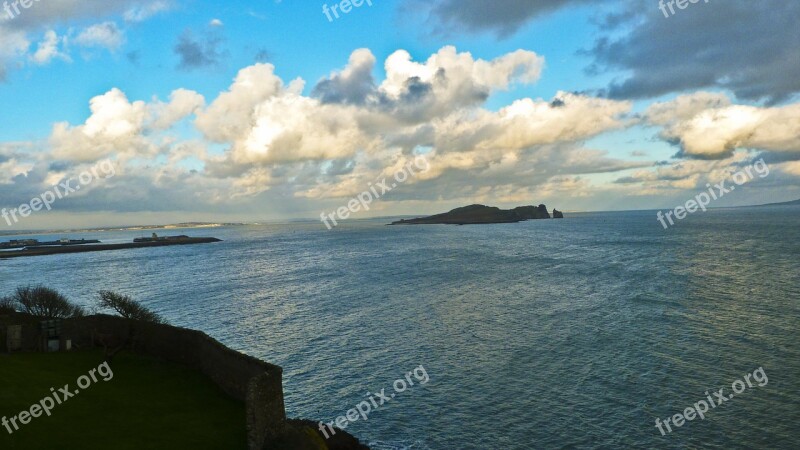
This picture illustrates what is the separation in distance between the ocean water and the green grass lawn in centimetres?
1068

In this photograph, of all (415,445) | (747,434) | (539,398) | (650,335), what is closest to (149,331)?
(415,445)

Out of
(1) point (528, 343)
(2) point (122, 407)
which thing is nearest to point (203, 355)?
(2) point (122, 407)

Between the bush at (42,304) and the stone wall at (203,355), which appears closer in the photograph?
the stone wall at (203,355)

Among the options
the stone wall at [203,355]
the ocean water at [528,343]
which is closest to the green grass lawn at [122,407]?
the stone wall at [203,355]

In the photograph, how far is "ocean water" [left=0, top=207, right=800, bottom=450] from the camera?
28.4 meters

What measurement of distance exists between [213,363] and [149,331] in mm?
5858

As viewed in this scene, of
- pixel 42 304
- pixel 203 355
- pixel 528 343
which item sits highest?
pixel 42 304

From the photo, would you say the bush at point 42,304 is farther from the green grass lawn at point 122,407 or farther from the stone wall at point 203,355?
the green grass lawn at point 122,407

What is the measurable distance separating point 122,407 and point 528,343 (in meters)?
33.5

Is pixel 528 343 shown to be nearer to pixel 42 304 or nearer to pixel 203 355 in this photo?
pixel 203 355

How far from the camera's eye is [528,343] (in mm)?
43969

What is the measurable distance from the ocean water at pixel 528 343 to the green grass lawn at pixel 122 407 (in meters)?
10.7

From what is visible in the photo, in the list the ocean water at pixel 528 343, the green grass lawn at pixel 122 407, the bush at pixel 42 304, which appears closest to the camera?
the green grass lawn at pixel 122 407

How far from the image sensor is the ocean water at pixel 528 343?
2836cm
